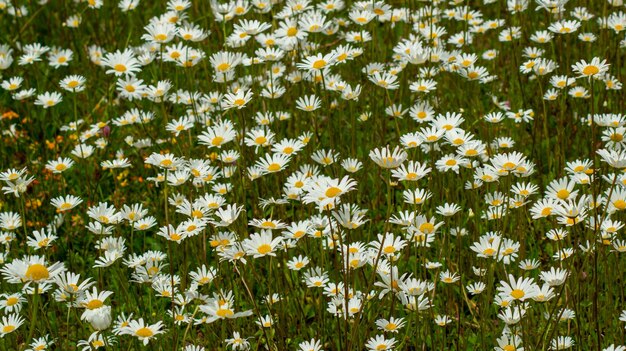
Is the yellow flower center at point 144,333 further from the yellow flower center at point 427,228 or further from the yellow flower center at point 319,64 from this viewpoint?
the yellow flower center at point 319,64

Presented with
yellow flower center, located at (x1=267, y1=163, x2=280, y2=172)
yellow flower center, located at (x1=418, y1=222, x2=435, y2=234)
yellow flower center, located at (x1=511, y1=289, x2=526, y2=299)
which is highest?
yellow flower center, located at (x1=267, y1=163, x2=280, y2=172)

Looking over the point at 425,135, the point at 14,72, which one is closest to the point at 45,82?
the point at 14,72

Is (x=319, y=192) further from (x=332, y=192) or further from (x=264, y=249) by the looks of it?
(x=264, y=249)

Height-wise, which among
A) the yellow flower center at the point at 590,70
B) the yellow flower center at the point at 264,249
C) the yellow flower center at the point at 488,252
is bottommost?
the yellow flower center at the point at 264,249

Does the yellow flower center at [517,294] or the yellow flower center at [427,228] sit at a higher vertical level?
the yellow flower center at [427,228]

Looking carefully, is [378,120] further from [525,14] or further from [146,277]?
[146,277]

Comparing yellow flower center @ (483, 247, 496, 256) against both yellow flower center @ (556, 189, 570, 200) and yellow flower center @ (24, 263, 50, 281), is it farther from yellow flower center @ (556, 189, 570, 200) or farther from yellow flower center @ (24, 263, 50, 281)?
yellow flower center @ (24, 263, 50, 281)

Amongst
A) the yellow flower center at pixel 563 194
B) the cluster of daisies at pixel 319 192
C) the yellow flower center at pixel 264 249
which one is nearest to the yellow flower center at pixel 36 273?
the cluster of daisies at pixel 319 192

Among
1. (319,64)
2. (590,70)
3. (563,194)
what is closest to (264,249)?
(319,64)

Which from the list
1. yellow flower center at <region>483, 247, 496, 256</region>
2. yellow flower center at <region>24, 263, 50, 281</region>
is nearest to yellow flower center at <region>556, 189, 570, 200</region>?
yellow flower center at <region>483, 247, 496, 256</region>

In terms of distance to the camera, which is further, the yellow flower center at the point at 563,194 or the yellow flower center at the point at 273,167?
the yellow flower center at the point at 273,167
